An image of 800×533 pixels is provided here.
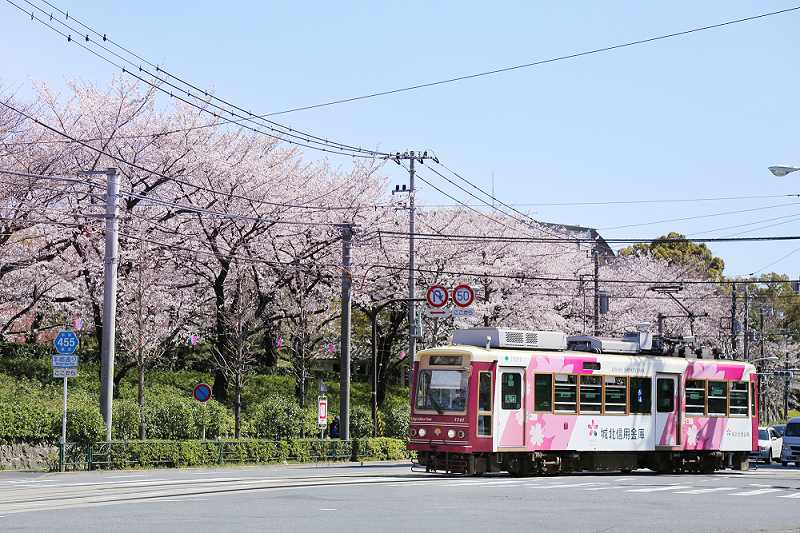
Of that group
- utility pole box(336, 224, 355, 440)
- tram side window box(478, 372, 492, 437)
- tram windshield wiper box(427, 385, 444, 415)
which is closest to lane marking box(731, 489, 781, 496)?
tram side window box(478, 372, 492, 437)

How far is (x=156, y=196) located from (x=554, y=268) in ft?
83.7

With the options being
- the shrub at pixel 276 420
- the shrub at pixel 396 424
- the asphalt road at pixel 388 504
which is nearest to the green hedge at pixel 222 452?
the shrub at pixel 276 420

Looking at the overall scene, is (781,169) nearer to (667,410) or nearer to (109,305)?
(667,410)

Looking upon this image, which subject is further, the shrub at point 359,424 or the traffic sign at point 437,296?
the shrub at point 359,424

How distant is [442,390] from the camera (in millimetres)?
20297

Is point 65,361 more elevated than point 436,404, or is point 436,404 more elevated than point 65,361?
point 65,361

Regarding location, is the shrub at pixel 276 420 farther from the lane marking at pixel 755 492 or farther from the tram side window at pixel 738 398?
the lane marking at pixel 755 492

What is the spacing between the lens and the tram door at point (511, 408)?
65.8 feet

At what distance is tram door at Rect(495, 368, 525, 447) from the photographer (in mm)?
20047

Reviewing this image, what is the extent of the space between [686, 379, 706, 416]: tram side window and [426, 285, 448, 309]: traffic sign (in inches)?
408

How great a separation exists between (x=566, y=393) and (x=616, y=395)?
1.68 metres

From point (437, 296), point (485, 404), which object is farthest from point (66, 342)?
point (437, 296)

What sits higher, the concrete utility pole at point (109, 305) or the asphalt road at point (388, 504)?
the concrete utility pole at point (109, 305)

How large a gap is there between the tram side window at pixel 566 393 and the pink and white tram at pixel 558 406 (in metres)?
0.02
